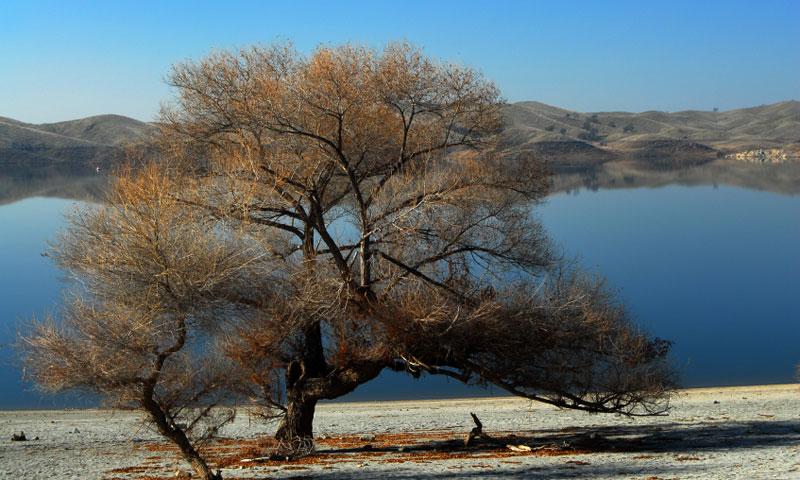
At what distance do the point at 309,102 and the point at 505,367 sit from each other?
486 centimetres

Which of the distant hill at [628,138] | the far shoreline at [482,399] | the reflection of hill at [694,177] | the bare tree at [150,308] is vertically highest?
the distant hill at [628,138]

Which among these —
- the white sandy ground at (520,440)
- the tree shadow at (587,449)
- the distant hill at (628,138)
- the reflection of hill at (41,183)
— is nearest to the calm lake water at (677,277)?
the white sandy ground at (520,440)

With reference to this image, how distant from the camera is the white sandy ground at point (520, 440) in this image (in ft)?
38.4

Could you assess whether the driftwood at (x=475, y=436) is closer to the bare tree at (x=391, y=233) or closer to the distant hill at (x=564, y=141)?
the bare tree at (x=391, y=233)

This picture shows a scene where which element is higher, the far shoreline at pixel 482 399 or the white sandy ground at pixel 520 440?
the white sandy ground at pixel 520 440

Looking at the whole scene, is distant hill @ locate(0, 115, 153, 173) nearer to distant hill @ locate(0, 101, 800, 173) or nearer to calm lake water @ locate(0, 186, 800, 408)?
distant hill @ locate(0, 101, 800, 173)

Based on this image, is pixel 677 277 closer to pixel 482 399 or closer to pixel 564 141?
pixel 482 399

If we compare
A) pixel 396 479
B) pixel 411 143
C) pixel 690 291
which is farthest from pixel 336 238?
pixel 690 291

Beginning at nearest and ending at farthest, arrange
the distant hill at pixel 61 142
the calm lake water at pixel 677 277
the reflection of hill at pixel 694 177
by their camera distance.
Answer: the calm lake water at pixel 677 277 < the reflection of hill at pixel 694 177 < the distant hill at pixel 61 142

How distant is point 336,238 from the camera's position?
52.2ft

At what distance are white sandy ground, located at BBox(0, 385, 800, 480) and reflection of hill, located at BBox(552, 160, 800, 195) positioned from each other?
5301 centimetres

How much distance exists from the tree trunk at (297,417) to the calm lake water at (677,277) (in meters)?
3.16

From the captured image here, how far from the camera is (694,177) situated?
9788cm

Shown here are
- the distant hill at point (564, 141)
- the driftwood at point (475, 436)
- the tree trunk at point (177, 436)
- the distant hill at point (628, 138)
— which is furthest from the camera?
the distant hill at point (628, 138)
